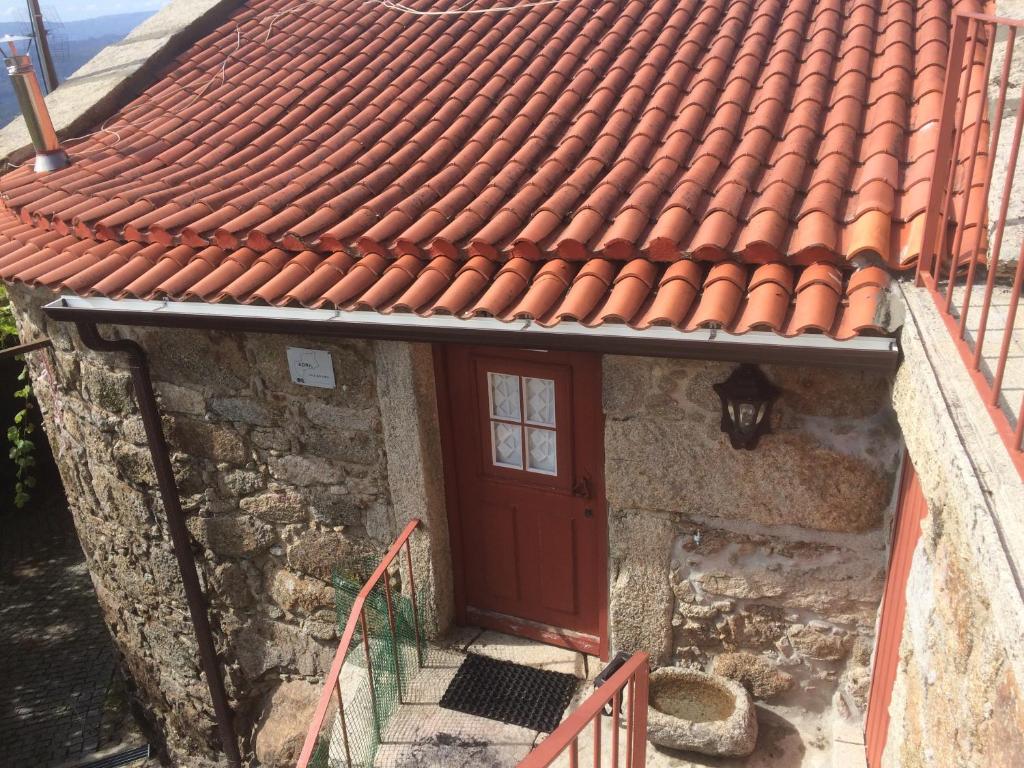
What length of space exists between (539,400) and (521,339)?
2.90ft

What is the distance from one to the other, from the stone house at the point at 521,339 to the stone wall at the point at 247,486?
2 centimetres

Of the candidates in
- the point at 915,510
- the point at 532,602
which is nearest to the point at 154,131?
the point at 532,602

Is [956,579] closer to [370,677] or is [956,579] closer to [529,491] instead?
[529,491]

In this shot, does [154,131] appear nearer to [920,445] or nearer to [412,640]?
[412,640]

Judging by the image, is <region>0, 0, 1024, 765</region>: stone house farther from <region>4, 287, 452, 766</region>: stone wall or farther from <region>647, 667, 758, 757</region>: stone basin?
<region>647, 667, 758, 757</region>: stone basin

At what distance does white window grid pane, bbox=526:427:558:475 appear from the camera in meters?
3.85

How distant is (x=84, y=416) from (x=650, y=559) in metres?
3.46

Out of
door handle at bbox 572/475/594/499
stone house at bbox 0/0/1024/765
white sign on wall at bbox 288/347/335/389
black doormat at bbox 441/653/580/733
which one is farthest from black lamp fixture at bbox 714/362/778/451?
white sign on wall at bbox 288/347/335/389

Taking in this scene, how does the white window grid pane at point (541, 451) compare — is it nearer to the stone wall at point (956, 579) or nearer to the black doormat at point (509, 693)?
the black doormat at point (509, 693)

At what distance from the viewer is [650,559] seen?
3521 millimetres

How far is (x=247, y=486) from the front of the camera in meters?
4.39

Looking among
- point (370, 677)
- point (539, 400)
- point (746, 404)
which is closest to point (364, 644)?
point (370, 677)

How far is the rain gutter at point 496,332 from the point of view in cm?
255

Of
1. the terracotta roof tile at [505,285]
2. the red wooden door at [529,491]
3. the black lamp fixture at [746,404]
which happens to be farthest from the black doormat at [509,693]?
the terracotta roof tile at [505,285]
